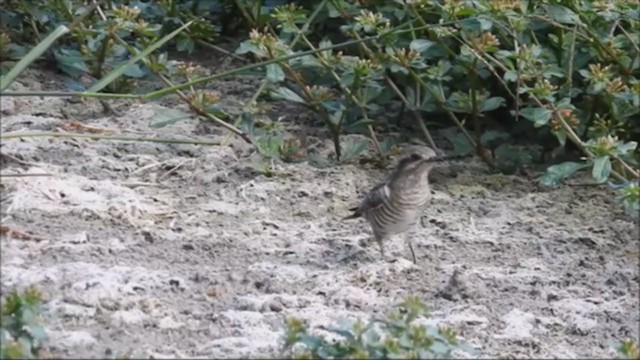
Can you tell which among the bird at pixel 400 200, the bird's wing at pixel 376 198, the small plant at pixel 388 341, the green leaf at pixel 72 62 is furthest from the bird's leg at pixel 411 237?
the green leaf at pixel 72 62

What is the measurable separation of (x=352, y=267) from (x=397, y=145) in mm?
1173

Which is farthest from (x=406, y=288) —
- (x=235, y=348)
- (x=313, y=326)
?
(x=235, y=348)

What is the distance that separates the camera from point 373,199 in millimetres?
5965

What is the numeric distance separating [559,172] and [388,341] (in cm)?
204

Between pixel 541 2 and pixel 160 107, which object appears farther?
pixel 160 107

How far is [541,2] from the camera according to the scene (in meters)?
6.45

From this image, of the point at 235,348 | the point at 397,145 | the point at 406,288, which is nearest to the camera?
the point at 235,348

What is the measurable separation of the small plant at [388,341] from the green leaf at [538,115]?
5.74 ft

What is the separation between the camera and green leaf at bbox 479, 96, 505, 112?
6.58m

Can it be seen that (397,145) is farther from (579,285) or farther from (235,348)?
(235,348)

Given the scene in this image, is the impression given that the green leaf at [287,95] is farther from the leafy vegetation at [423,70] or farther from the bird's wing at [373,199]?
the bird's wing at [373,199]

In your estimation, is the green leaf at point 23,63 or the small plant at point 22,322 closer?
the small plant at point 22,322

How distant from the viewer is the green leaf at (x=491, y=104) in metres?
6.58

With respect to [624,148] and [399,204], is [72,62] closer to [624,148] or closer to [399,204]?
[399,204]
